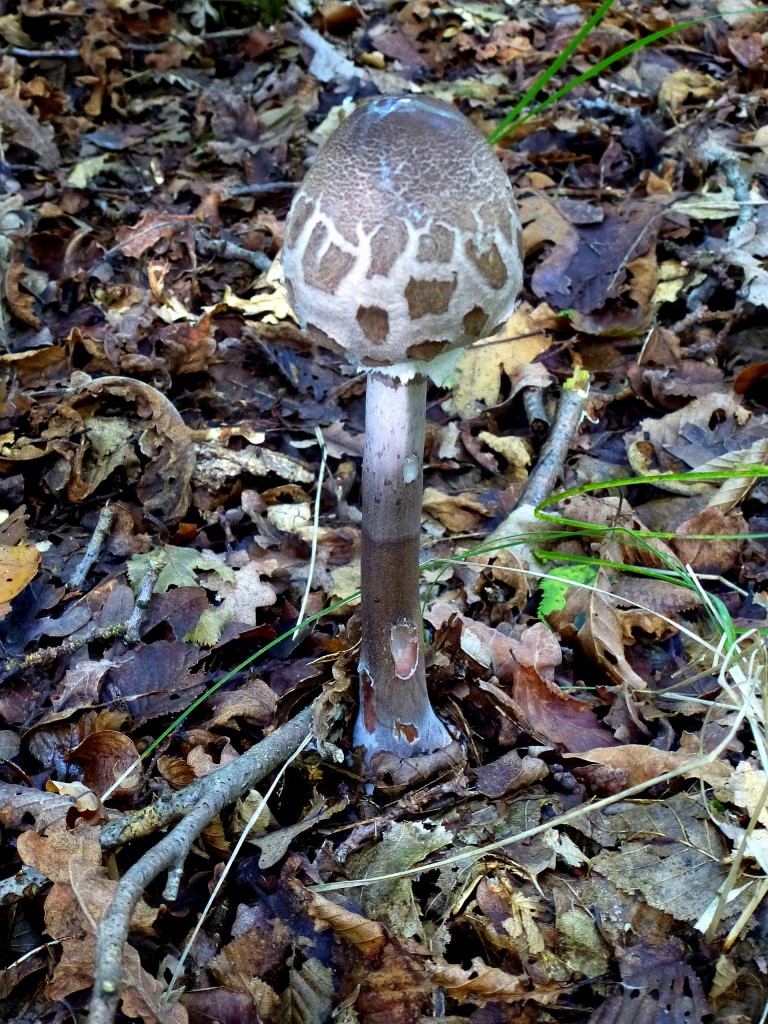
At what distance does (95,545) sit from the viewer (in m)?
3.52

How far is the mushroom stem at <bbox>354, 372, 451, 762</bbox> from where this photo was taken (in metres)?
2.52

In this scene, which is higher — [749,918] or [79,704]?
[749,918]

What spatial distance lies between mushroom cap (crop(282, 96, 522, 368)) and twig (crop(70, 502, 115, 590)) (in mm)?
1826

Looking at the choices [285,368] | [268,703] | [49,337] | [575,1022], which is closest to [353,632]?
[268,703]

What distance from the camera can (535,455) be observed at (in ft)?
13.8

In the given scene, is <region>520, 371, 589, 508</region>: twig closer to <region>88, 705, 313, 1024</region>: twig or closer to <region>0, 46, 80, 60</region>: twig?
<region>88, 705, 313, 1024</region>: twig

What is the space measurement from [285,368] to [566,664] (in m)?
2.42

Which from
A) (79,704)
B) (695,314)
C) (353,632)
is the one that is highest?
(695,314)

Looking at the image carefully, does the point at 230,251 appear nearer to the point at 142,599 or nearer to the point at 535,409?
the point at 535,409

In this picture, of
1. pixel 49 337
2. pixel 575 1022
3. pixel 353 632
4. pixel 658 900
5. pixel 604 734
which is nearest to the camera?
pixel 575 1022

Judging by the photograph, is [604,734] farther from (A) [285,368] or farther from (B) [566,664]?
(A) [285,368]

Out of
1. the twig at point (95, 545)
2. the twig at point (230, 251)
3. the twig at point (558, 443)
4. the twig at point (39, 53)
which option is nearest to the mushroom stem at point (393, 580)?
the twig at point (558, 443)

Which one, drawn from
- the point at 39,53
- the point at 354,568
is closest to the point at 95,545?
the point at 354,568

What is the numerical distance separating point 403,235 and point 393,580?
1.15m
